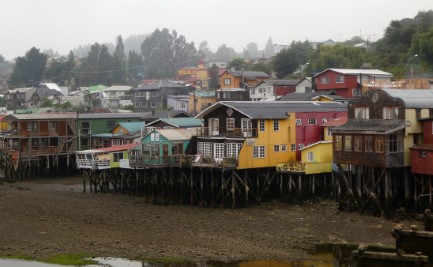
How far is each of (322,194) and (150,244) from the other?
16.8 meters

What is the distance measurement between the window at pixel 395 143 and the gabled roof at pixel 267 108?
10647mm

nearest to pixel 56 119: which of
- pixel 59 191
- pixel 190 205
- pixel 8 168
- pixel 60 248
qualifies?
pixel 8 168

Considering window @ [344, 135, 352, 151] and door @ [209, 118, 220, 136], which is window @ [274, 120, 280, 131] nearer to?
door @ [209, 118, 220, 136]

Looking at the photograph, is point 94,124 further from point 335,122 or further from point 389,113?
point 389,113

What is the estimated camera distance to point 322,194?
47.2 metres

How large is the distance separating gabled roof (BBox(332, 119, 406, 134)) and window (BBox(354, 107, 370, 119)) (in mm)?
299

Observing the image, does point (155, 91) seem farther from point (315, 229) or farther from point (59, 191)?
point (315, 229)

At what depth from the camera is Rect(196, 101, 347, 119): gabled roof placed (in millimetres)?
47906

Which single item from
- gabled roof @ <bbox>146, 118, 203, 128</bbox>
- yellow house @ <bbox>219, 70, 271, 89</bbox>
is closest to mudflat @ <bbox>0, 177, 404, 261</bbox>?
gabled roof @ <bbox>146, 118, 203, 128</bbox>

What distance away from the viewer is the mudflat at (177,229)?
33188mm

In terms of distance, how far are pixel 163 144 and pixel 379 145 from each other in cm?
1751

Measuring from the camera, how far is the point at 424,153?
3859cm

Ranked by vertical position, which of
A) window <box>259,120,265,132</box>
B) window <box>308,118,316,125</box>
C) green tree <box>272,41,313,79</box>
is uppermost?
green tree <box>272,41,313,79</box>

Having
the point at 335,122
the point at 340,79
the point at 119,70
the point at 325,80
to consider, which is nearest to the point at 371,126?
the point at 335,122
